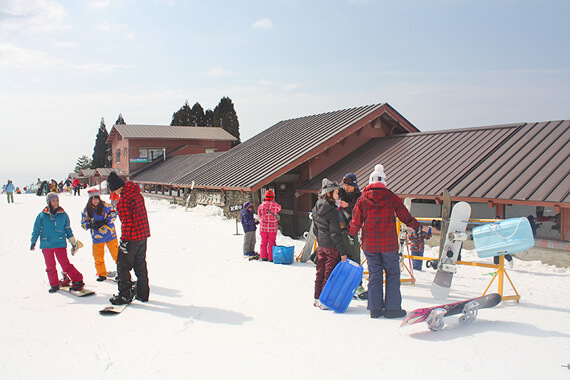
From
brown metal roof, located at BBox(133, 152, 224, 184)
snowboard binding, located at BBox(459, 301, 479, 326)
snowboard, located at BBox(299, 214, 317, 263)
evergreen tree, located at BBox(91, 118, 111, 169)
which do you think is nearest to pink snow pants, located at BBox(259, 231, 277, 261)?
snowboard, located at BBox(299, 214, 317, 263)

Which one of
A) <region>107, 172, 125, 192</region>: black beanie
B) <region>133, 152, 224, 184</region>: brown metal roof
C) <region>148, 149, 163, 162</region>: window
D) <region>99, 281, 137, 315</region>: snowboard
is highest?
<region>148, 149, 163, 162</region>: window

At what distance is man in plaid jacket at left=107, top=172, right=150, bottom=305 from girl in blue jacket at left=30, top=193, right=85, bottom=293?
1.12 metres

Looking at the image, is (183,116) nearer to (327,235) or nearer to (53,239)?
(53,239)

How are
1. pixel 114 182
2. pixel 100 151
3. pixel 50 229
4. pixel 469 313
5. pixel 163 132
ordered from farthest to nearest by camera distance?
pixel 100 151, pixel 163 132, pixel 50 229, pixel 114 182, pixel 469 313

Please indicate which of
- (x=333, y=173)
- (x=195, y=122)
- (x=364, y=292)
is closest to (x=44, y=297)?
(x=364, y=292)

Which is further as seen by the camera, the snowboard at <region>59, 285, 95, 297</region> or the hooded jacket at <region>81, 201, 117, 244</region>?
the hooded jacket at <region>81, 201, 117, 244</region>

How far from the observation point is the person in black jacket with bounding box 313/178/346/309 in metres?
5.68

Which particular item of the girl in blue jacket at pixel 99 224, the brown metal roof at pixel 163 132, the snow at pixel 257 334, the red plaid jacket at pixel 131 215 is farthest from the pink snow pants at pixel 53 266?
the brown metal roof at pixel 163 132

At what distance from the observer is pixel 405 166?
46.0 feet

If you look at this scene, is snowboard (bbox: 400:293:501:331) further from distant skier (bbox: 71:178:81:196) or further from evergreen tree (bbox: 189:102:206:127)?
evergreen tree (bbox: 189:102:206:127)

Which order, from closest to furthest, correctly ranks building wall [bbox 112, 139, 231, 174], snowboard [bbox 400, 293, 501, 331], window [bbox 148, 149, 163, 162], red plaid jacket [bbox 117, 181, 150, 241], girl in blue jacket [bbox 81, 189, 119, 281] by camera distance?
snowboard [bbox 400, 293, 501, 331]
red plaid jacket [bbox 117, 181, 150, 241]
girl in blue jacket [bbox 81, 189, 119, 281]
building wall [bbox 112, 139, 231, 174]
window [bbox 148, 149, 163, 162]

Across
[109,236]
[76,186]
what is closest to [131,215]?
[109,236]

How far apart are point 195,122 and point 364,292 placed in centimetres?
5805

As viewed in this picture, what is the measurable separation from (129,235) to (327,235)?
273 centimetres
